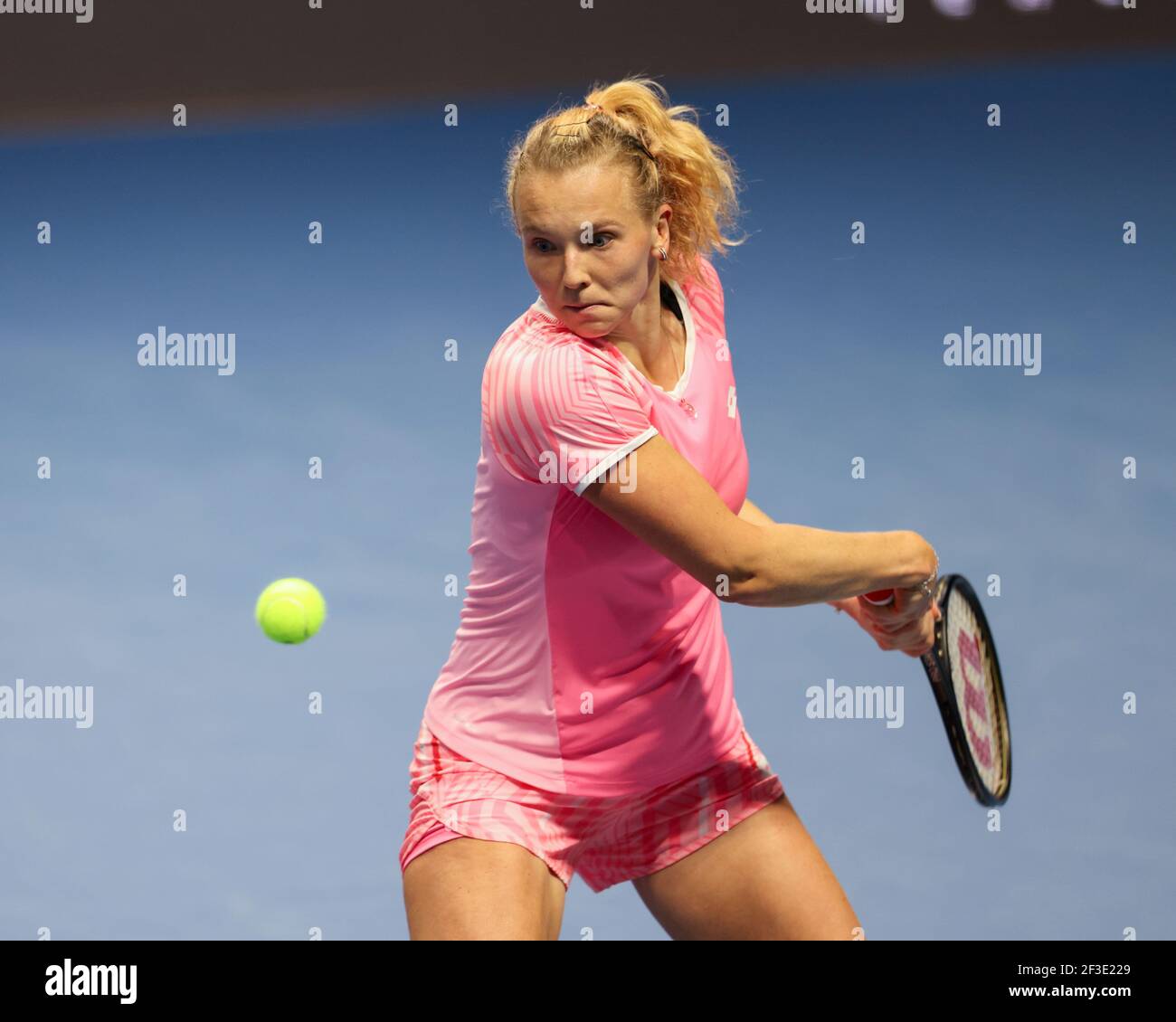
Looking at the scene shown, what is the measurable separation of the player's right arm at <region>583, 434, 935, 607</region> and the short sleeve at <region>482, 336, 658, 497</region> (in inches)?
1.2

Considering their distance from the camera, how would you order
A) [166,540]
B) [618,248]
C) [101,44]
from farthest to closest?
1. [101,44]
2. [166,540]
3. [618,248]

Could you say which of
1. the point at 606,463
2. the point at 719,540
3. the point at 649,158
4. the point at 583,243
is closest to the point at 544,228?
the point at 583,243

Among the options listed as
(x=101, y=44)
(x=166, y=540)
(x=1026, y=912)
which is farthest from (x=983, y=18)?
(x=1026, y=912)

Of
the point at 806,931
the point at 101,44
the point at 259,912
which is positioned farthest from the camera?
the point at 101,44

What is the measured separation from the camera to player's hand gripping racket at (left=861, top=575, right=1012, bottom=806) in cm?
266

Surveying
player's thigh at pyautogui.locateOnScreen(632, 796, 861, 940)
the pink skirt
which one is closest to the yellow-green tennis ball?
the pink skirt

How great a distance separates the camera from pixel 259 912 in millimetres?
3719

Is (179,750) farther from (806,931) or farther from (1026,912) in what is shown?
(806,931)

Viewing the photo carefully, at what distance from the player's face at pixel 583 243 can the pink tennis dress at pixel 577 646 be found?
5cm

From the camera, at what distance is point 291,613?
336 centimetres

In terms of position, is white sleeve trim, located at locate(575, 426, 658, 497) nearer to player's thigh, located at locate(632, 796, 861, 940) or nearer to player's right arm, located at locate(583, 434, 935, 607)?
player's right arm, located at locate(583, 434, 935, 607)

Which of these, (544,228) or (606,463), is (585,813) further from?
(544,228)
